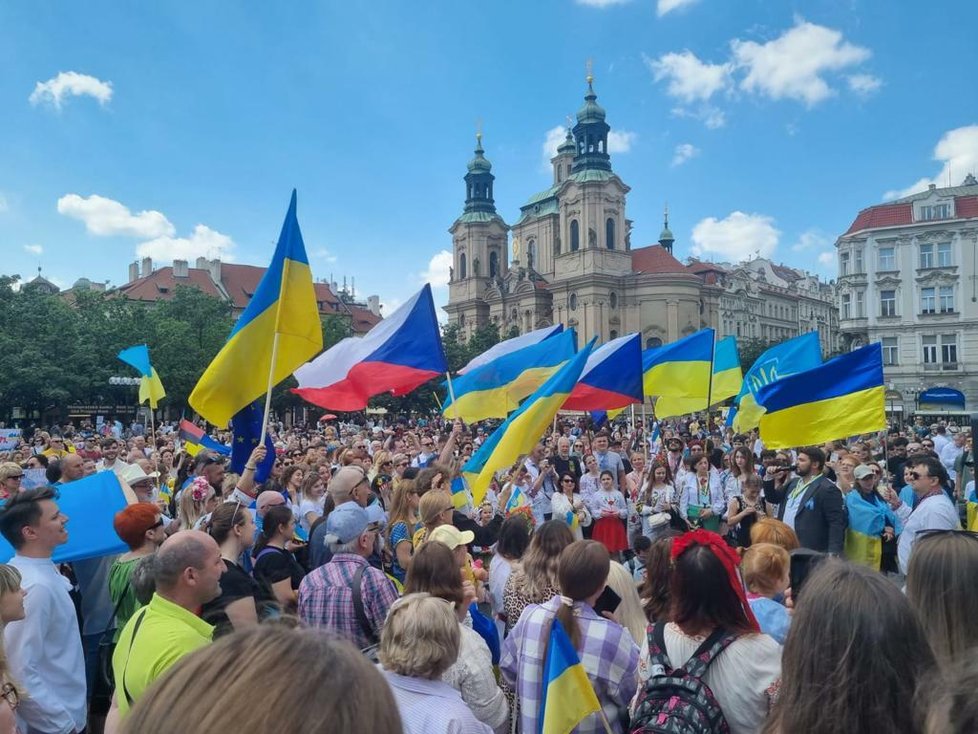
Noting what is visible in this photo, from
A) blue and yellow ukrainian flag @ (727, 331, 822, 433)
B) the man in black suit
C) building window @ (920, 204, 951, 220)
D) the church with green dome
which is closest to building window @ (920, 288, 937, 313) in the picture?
building window @ (920, 204, 951, 220)

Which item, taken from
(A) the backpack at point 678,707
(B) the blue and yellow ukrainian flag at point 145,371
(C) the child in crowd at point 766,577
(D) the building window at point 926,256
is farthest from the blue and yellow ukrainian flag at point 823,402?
(D) the building window at point 926,256

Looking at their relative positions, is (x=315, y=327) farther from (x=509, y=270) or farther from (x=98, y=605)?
(x=509, y=270)

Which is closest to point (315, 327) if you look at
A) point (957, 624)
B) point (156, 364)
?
point (957, 624)

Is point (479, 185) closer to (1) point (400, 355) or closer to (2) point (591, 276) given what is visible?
(2) point (591, 276)

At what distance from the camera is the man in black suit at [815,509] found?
23.1ft

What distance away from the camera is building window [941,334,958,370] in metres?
56.0

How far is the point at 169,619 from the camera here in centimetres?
320

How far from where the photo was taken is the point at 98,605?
5375 millimetres

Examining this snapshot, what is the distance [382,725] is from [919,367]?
2560 inches

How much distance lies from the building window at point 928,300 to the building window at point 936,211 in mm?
5536

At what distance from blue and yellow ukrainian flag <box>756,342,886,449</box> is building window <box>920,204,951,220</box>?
57.0m

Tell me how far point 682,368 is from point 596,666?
341 inches

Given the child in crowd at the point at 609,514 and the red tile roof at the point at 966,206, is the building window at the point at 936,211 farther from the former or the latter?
the child in crowd at the point at 609,514

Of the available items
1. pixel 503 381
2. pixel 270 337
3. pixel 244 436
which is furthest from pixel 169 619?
pixel 503 381
